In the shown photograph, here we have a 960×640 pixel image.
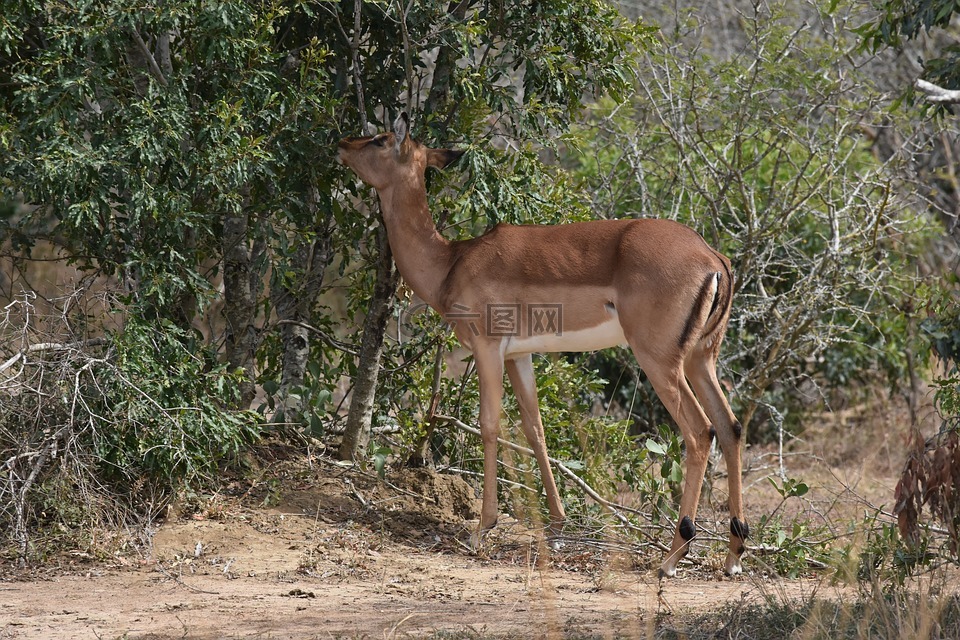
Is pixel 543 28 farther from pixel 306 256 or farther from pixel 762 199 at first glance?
pixel 762 199

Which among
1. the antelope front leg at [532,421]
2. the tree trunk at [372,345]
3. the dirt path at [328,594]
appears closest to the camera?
the dirt path at [328,594]

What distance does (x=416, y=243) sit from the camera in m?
6.63

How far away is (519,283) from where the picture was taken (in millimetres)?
6340

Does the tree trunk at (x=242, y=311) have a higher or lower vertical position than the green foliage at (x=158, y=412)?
higher

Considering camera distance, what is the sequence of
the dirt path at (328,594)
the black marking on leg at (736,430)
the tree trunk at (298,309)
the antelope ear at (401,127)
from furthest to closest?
the tree trunk at (298,309)
the antelope ear at (401,127)
the black marking on leg at (736,430)
the dirt path at (328,594)

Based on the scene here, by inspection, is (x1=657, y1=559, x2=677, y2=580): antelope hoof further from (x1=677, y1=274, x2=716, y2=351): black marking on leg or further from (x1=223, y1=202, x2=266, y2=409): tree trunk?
(x1=223, y1=202, x2=266, y2=409): tree trunk

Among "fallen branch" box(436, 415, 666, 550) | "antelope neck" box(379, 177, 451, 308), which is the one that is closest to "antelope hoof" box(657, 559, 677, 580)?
"fallen branch" box(436, 415, 666, 550)

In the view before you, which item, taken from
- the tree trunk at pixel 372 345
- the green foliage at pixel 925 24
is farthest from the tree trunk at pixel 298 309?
the green foliage at pixel 925 24

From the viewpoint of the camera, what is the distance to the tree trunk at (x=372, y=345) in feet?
23.5

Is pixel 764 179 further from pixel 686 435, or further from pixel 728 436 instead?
pixel 686 435

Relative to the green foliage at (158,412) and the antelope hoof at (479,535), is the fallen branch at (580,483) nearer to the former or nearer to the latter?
the antelope hoof at (479,535)

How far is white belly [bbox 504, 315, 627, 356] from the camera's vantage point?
6238mm

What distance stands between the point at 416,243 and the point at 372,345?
0.87 metres

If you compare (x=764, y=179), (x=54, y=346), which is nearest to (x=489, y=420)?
(x=54, y=346)
